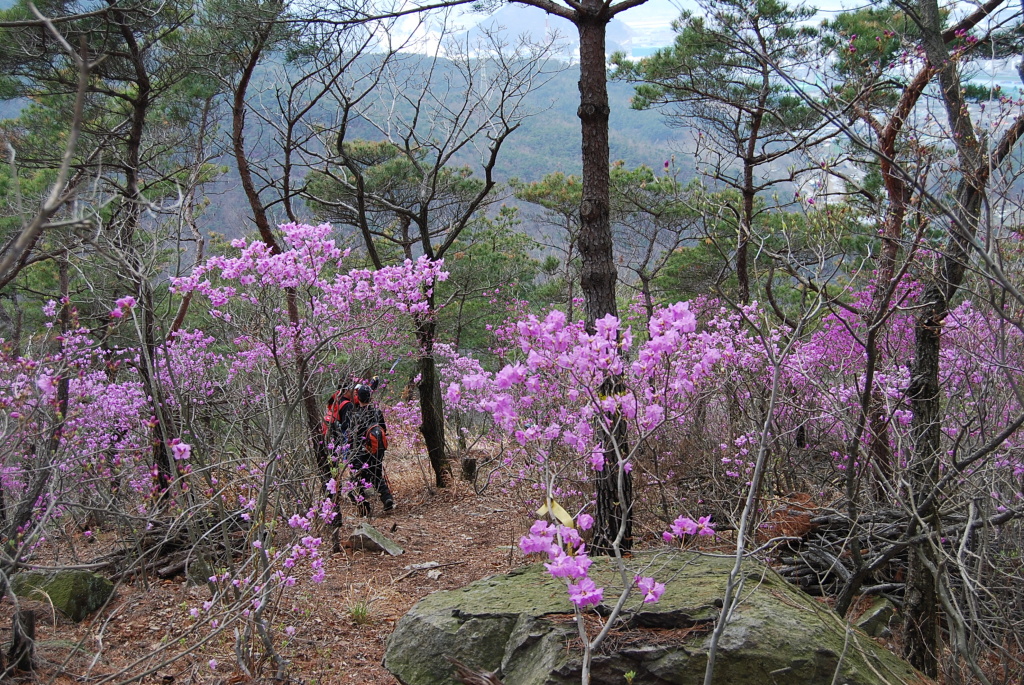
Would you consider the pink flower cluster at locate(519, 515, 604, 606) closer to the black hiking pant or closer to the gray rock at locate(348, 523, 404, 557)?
the gray rock at locate(348, 523, 404, 557)

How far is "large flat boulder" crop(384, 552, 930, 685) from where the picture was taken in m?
2.64

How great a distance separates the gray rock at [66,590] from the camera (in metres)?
4.48

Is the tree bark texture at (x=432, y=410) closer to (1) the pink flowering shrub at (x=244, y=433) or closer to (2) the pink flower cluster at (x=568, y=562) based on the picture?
(1) the pink flowering shrub at (x=244, y=433)

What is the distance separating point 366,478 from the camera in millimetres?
7551

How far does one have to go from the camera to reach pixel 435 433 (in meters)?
8.50

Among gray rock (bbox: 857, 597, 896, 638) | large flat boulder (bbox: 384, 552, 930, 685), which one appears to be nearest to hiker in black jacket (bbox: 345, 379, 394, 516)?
large flat boulder (bbox: 384, 552, 930, 685)

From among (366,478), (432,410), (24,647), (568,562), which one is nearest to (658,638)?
(568,562)

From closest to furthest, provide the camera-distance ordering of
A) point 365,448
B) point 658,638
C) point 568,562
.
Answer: point 568,562
point 658,638
point 365,448

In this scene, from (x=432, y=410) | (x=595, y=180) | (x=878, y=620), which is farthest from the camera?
(x=432, y=410)

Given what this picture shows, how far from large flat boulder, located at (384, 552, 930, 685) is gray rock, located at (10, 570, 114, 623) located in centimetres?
248

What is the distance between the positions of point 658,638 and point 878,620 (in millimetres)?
2022

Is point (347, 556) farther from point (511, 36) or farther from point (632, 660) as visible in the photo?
point (511, 36)

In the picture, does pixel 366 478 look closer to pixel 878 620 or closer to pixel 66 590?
pixel 66 590

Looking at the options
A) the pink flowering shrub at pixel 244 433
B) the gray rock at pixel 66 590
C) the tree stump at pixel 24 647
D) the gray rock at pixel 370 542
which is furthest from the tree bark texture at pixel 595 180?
the gray rock at pixel 66 590
